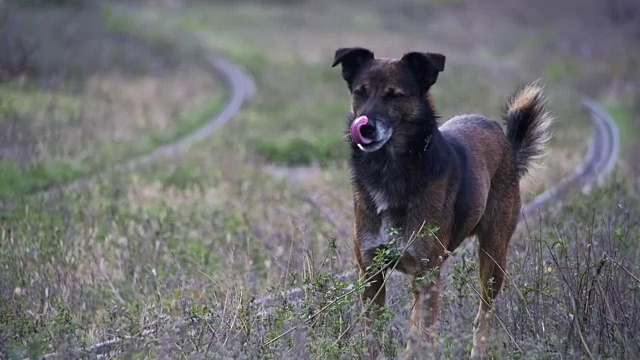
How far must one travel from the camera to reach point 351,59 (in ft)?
23.9

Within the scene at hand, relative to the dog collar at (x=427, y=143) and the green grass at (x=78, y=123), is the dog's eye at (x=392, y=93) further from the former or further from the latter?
the green grass at (x=78, y=123)

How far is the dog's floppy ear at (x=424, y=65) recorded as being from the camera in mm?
7043

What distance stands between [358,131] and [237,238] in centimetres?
390

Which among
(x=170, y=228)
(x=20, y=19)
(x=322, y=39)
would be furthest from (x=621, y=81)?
(x=170, y=228)

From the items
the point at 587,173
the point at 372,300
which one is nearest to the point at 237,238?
the point at 372,300

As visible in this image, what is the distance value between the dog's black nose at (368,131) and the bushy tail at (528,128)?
1.91 meters

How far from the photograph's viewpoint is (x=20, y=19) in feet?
87.3

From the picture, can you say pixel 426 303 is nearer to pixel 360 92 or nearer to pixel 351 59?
pixel 360 92

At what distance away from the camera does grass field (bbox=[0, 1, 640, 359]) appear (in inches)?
258

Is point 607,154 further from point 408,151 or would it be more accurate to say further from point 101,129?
point 408,151

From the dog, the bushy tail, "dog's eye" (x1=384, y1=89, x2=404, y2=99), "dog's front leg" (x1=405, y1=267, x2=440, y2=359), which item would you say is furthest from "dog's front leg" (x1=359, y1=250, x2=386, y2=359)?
the bushy tail

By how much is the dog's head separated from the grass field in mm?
798

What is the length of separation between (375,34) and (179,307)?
35.5 m

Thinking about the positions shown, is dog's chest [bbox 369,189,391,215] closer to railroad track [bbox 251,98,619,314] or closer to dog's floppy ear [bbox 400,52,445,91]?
railroad track [bbox 251,98,619,314]
